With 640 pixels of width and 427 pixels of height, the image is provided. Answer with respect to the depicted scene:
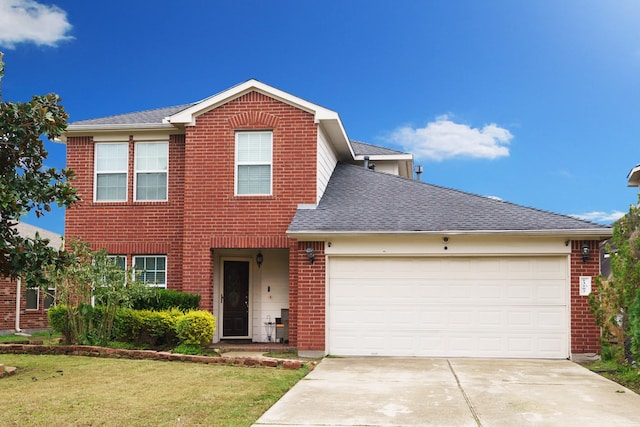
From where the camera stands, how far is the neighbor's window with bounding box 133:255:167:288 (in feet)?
60.5

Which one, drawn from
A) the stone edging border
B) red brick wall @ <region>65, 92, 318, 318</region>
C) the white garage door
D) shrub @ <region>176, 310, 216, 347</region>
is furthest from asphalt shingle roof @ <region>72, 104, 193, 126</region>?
the white garage door

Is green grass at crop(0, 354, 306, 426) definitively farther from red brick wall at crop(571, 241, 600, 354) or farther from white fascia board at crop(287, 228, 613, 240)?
red brick wall at crop(571, 241, 600, 354)

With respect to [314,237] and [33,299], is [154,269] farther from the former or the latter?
[33,299]

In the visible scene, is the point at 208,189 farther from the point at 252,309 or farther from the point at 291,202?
the point at 252,309

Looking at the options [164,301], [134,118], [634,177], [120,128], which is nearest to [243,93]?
[120,128]

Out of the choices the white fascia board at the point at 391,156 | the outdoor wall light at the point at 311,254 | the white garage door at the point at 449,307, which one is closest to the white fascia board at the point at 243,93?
the outdoor wall light at the point at 311,254

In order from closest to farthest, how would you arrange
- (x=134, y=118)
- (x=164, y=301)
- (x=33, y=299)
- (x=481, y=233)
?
(x=481, y=233) → (x=164, y=301) → (x=134, y=118) → (x=33, y=299)

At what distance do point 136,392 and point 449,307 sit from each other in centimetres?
746

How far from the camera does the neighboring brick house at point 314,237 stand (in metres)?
15.4

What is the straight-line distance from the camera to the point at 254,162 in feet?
56.4

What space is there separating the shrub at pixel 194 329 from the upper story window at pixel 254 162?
10.9ft

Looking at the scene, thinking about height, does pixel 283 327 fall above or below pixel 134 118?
below

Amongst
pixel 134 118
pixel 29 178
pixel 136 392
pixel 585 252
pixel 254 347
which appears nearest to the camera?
pixel 136 392

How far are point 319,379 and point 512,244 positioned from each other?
18.8 ft
